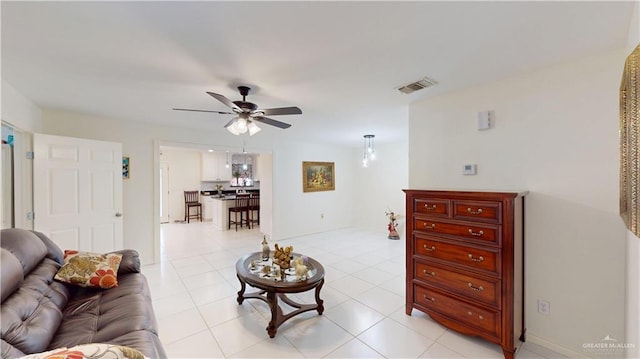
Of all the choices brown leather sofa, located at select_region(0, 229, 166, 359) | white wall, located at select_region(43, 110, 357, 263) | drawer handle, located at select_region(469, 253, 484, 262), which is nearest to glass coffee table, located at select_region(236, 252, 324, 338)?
brown leather sofa, located at select_region(0, 229, 166, 359)

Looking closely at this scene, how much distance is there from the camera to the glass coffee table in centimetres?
214

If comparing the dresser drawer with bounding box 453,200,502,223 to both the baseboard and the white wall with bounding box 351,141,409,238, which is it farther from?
the white wall with bounding box 351,141,409,238

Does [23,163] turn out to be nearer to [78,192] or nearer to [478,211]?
[78,192]

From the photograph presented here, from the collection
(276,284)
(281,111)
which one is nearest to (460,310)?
(276,284)

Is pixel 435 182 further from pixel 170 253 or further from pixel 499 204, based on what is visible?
pixel 170 253

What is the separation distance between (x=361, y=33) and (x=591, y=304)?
8.54 ft

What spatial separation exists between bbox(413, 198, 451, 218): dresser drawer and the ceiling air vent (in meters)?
1.11

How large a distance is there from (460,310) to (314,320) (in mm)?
1324

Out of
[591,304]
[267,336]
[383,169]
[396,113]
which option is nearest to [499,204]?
[591,304]

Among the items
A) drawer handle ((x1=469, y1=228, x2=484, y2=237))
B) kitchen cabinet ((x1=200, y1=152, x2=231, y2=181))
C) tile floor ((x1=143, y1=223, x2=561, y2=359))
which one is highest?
kitchen cabinet ((x1=200, y1=152, x2=231, y2=181))

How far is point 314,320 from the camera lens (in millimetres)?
2404

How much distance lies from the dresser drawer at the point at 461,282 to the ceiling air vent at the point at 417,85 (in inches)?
68.1

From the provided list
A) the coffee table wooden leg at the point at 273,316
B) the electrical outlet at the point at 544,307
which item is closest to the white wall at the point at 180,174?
Result: the coffee table wooden leg at the point at 273,316

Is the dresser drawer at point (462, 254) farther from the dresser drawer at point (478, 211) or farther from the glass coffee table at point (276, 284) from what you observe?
the glass coffee table at point (276, 284)
